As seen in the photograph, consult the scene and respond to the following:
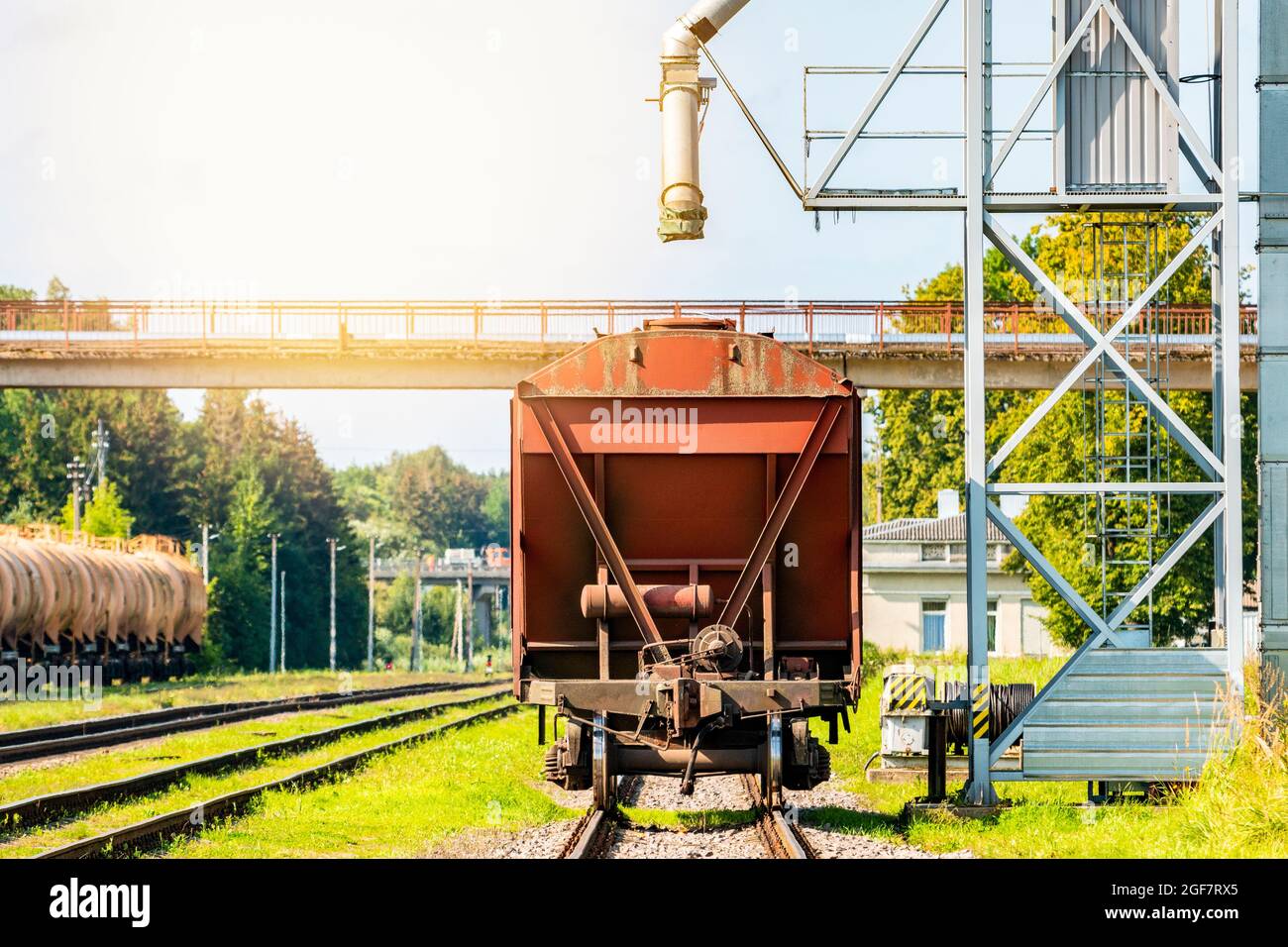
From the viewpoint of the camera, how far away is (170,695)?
39.9 meters

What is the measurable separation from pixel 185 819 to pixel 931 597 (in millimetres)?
48197

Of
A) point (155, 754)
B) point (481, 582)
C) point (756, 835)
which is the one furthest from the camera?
point (481, 582)

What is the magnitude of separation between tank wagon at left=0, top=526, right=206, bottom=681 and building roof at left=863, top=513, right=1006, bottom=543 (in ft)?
86.1

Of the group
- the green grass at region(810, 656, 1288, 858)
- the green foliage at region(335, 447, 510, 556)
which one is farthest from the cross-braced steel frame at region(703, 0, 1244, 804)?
the green foliage at region(335, 447, 510, 556)

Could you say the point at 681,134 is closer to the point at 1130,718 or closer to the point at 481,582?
the point at 1130,718

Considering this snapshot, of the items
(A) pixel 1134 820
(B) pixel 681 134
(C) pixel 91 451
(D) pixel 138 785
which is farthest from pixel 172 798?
(C) pixel 91 451

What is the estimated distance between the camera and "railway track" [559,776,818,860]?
11320 millimetres

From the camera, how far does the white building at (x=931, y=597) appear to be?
59000mm

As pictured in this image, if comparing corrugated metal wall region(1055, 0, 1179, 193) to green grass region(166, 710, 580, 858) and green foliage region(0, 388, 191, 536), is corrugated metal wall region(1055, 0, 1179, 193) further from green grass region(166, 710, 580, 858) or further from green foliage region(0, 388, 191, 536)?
green foliage region(0, 388, 191, 536)

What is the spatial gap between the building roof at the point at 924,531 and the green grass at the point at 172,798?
36.7 metres

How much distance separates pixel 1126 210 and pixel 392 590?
125 meters

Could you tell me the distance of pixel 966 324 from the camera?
49.2 feet
